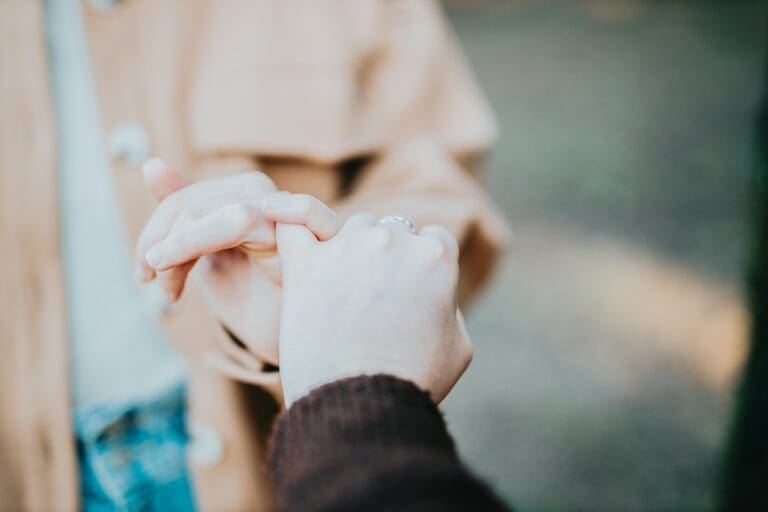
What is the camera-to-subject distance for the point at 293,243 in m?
0.71

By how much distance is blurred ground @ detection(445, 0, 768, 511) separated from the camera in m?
2.21

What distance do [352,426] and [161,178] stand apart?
14.2 inches

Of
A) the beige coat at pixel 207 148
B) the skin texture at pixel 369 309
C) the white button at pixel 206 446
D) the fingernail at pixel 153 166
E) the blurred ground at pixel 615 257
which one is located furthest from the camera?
the blurred ground at pixel 615 257

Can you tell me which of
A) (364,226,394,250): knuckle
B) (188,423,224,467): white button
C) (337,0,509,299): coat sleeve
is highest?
(364,226,394,250): knuckle

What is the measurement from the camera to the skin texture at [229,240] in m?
0.70

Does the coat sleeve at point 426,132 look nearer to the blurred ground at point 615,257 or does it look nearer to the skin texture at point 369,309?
the skin texture at point 369,309

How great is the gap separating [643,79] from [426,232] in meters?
4.06

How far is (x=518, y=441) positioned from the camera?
2.26 m

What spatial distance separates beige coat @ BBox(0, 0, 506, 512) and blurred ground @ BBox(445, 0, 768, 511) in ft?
3.40

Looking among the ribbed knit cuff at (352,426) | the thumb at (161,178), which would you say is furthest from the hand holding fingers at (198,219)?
the ribbed knit cuff at (352,426)

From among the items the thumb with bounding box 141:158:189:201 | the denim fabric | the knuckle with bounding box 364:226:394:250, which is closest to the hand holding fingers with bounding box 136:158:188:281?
the thumb with bounding box 141:158:189:201

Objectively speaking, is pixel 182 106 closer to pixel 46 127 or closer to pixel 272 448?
pixel 46 127

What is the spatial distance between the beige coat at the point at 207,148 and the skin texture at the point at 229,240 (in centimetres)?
23

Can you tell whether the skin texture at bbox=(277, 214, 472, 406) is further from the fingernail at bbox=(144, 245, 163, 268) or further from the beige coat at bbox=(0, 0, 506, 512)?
the beige coat at bbox=(0, 0, 506, 512)
